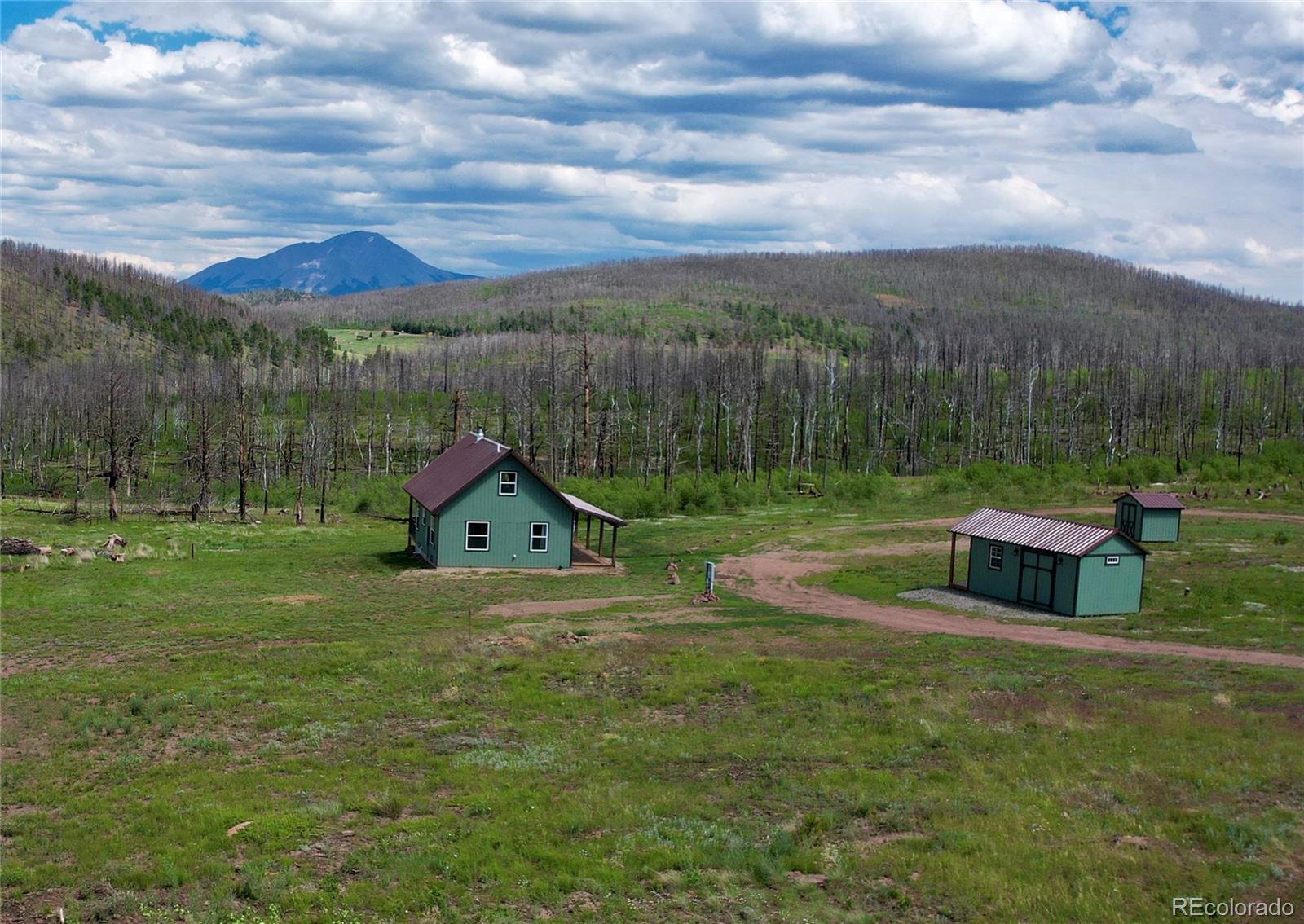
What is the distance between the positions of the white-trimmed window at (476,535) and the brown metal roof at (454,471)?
1660mm

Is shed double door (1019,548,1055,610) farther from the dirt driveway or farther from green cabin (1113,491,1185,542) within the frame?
green cabin (1113,491,1185,542)

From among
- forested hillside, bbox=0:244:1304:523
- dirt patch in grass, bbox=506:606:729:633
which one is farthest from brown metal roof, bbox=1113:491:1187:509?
forested hillside, bbox=0:244:1304:523

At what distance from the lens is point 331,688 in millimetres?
23234

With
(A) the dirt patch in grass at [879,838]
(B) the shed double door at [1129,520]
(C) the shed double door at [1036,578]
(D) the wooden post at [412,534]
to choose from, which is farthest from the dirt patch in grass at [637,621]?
(B) the shed double door at [1129,520]

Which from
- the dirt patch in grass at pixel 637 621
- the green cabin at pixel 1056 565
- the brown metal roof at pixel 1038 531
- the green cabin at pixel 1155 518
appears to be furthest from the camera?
the green cabin at pixel 1155 518

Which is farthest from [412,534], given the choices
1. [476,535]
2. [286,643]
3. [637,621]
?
[286,643]

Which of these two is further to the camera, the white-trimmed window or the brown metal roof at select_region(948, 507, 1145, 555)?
the white-trimmed window

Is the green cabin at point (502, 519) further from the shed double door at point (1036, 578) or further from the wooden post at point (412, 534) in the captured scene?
the shed double door at point (1036, 578)

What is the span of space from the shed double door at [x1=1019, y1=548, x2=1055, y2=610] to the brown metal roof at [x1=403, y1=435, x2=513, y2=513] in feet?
68.5

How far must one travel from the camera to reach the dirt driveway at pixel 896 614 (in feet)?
93.9

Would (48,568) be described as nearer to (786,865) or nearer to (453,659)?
(453,659)

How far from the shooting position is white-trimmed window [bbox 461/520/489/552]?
45531 millimetres

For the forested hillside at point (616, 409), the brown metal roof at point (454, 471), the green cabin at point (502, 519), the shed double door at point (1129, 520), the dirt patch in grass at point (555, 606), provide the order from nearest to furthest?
the dirt patch in grass at point (555, 606) → the brown metal roof at point (454, 471) → the green cabin at point (502, 519) → the shed double door at point (1129, 520) → the forested hillside at point (616, 409)

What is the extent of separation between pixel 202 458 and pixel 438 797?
5340cm
